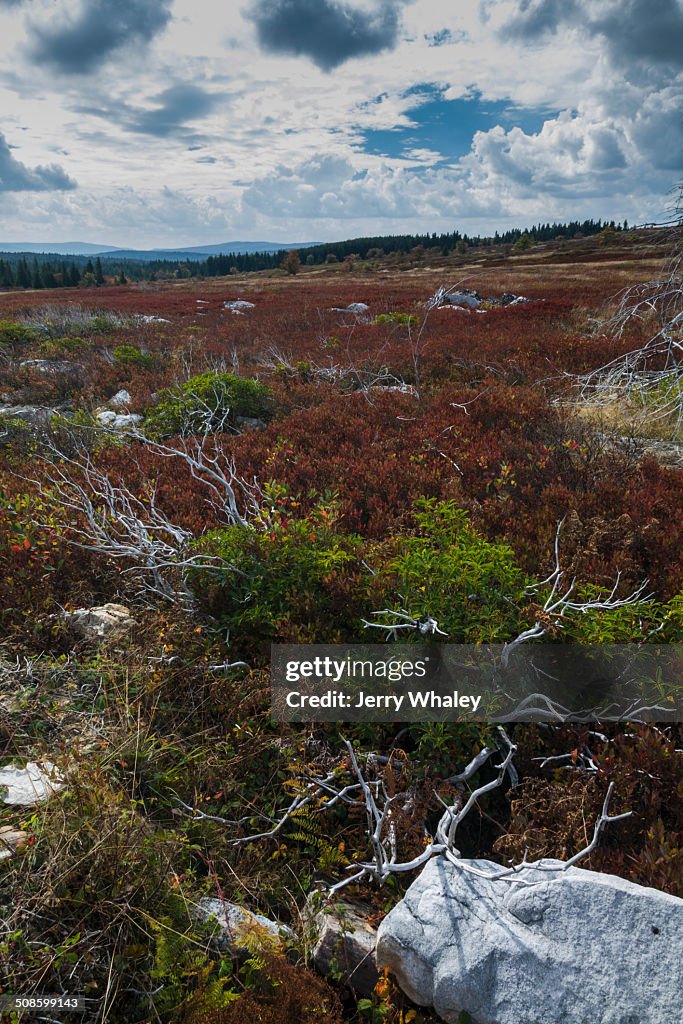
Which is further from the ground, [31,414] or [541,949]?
[31,414]

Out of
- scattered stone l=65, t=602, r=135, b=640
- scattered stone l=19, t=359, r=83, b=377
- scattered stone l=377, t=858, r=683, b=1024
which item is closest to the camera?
scattered stone l=377, t=858, r=683, b=1024

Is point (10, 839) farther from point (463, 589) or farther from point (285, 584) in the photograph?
point (463, 589)

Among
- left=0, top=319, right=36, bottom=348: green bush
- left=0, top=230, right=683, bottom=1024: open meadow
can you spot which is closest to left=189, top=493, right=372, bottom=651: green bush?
left=0, top=230, right=683, bottom=1024: open meadow

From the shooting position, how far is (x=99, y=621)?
14.5 feet

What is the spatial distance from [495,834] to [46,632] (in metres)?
3.64

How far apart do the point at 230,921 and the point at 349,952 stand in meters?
0.57

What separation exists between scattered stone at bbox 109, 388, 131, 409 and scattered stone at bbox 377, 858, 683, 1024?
33.8 ft

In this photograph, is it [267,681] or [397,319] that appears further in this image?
[397,319]

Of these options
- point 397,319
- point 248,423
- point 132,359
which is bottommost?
point 248,423

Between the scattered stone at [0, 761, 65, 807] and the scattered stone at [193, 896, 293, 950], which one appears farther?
the scattered stone at [0, 761, 65, 807]

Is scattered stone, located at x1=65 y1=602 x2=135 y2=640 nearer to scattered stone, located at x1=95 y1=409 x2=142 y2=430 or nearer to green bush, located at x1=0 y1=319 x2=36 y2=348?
scattered stone, located at x1=95 y1=409 x2=142 y2=430

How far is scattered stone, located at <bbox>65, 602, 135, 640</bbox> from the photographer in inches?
170

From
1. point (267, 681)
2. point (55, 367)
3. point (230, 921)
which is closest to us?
point (230, 921)

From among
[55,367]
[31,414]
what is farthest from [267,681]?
[55,367]
